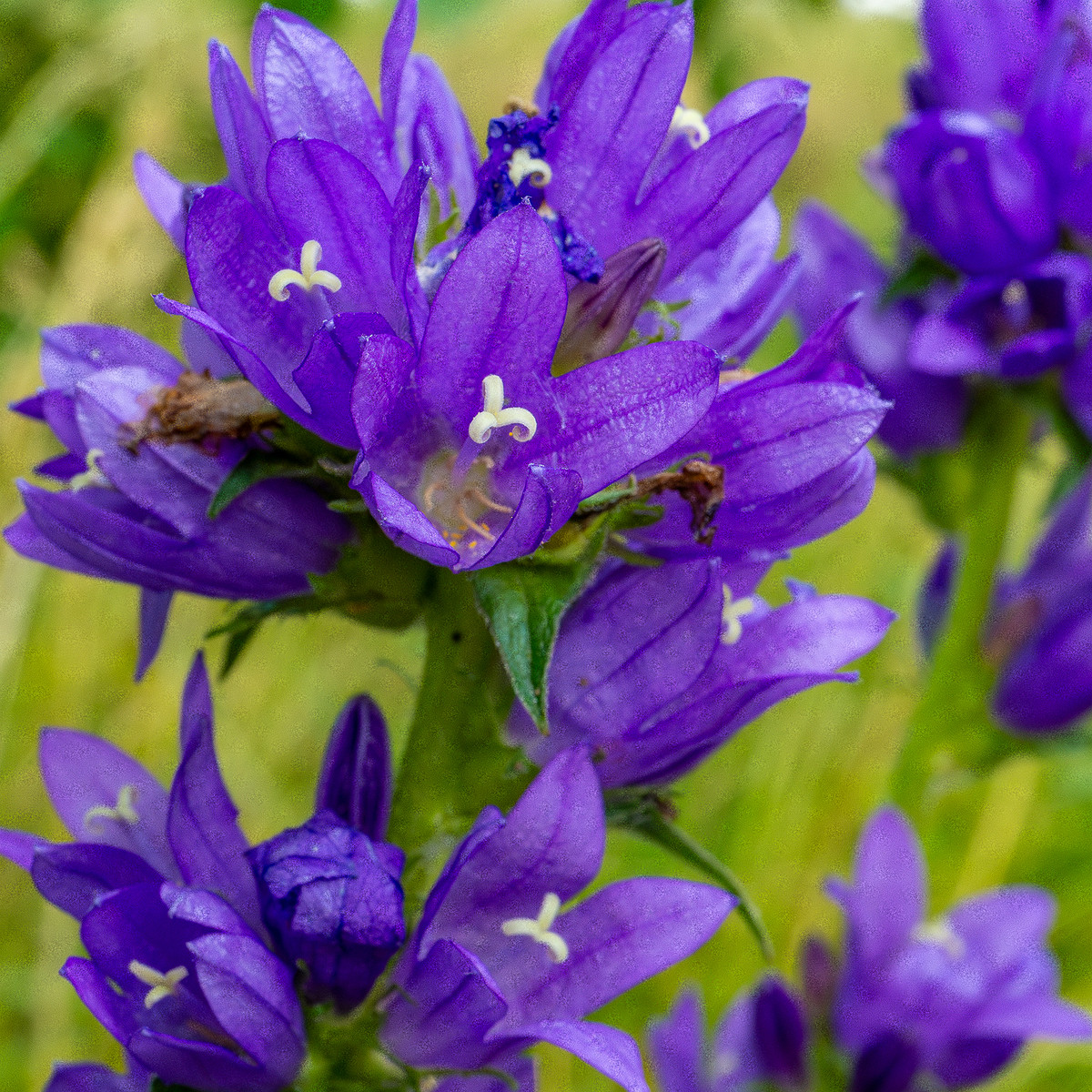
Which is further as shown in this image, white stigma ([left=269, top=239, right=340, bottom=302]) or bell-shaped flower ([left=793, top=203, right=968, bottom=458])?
bell-shaped flower ([left=793, top=203, right=968, bottom=458])

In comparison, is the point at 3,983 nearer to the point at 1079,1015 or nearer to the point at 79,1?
the point at 1079,1015

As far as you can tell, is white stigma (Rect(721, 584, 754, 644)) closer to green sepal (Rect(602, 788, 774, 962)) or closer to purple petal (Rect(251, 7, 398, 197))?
green sepal (Rect(602, 788, 774, 962))

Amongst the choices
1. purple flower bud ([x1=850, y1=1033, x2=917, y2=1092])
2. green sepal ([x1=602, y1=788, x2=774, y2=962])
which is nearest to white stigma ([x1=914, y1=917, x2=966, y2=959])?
purple flower bud ([x1=850, y1=1033, x2=917, y2=1092])

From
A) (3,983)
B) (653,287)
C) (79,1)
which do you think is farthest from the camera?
(79,1)

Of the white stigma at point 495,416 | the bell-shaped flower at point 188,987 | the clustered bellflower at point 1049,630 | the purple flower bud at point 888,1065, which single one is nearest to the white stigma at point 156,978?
the bell-shaped flower at point 188,987

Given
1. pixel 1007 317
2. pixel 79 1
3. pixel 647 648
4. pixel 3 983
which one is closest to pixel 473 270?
pixel 647 648

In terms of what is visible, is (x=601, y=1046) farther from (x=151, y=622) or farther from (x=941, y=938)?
(x=941, y=938)

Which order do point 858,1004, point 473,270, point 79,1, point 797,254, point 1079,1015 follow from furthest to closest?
point 79,1
point 858,1004
point 1079,1015
point 797,254
point 473,270
